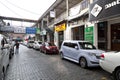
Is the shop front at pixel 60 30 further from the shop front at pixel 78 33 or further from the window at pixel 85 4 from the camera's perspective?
the window at pixel 85 4

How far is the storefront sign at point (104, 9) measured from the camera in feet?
29.0

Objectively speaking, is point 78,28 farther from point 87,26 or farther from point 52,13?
point 52,13

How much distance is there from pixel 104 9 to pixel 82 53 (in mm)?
3877

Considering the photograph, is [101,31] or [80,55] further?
[101,31]

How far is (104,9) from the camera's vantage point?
32.8 ft

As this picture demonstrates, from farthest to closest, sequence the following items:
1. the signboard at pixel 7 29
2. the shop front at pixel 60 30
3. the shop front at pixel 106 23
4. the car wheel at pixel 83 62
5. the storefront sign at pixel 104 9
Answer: the signboard at pixel 7 29, the shop front at pixel 60 30, the shop front at pixel 106 23, the storefront sign at pixel 104 9, the car wheel at pixel 83 62

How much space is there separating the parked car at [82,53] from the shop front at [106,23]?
101 inches

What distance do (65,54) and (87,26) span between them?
13.2 feet

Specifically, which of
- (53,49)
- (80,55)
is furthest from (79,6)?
(80,55)

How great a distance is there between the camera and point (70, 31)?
56.9 ft

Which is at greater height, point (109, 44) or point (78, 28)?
point (78, 28)

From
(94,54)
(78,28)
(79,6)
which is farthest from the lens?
(78,28)

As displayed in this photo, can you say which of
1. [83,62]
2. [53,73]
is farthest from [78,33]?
[53,73]

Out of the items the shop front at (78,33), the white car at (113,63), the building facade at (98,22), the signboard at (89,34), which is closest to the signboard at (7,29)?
the building facade at (98,22)
